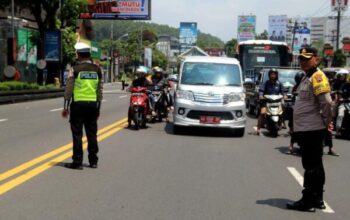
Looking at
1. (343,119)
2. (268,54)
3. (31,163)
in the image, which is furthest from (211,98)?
(268,54)

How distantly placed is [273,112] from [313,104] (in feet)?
26.5

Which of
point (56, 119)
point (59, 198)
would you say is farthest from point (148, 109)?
point (59, 198)

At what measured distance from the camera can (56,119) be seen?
18.3m

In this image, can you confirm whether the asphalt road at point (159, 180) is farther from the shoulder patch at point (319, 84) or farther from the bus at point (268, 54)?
the bus at point (268, 54)

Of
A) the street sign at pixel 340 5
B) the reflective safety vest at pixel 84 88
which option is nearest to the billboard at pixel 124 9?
the street sign at pixel 340 5

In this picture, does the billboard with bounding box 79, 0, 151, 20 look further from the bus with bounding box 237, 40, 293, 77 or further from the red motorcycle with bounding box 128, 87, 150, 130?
the red motorcycle with bounding box 128, 87, 150, 130

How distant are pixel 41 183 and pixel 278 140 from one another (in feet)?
25.5

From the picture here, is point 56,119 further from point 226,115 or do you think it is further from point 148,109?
point 226,115

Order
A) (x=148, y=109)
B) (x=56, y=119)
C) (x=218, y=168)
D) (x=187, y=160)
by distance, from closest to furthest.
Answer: (x=218, y=168), (x=187, y=160), (x=148, y=109), (x=56, y=119)

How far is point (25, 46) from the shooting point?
154ft

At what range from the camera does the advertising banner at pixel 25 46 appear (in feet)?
147

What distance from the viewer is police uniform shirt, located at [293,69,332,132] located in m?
6.63

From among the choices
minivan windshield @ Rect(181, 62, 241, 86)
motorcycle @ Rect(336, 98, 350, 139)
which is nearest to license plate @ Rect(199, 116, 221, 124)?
minivan windshield @ Rect(181, 62, 241, 86)

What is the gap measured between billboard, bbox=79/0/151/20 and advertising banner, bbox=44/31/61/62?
9.12 metres
